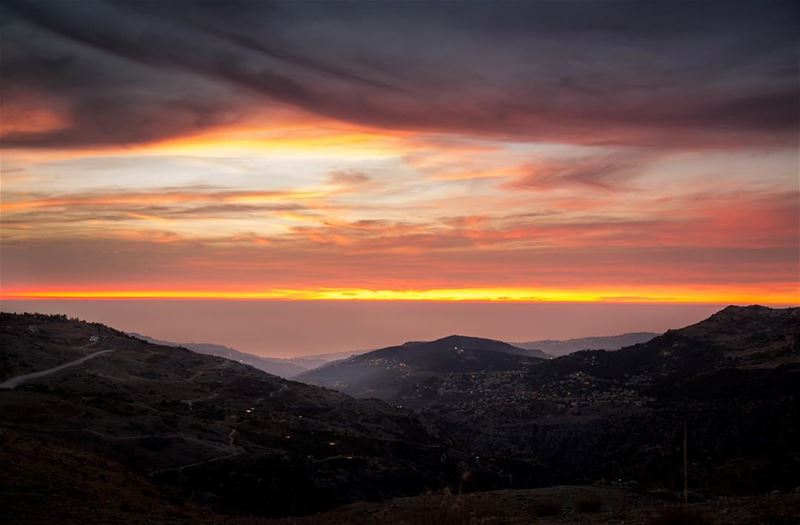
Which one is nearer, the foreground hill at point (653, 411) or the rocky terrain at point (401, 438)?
the rocky terrain at point (401, 438)

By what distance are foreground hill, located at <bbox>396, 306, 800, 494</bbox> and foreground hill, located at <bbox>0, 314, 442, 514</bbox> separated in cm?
1720

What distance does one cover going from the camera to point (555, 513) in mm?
24562

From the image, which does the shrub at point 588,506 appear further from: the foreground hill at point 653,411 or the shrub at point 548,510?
the foreground hill at point 653,411

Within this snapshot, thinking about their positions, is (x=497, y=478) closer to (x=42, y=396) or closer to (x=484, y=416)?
(x=484, y=416)

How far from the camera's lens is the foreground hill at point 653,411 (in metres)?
78.1

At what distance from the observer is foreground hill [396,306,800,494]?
7812 centimetres

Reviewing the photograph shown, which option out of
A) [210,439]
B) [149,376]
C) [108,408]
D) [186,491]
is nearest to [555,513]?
[186,491]

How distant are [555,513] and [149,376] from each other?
106040 millimetres

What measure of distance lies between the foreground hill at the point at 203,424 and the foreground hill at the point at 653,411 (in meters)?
17.2

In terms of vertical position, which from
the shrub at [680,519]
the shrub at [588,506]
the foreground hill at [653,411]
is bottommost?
the foreground hill at [653,411]

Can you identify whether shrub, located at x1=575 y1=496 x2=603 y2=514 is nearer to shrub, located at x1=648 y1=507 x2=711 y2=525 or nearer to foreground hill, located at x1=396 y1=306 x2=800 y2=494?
shrub, located at x1=648 y1=507 x2=711 y2=525

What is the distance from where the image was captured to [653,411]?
11262cm

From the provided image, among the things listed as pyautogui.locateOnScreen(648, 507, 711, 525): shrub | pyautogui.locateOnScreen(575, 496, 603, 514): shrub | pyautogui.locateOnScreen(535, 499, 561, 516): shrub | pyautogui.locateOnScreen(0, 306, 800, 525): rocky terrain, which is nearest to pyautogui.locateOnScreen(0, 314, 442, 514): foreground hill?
pyautogui.locateOnScreen(0, 306, 800, 525): rocky terrain

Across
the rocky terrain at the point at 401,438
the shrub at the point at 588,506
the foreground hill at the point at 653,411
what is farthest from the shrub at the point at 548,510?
the foreground hill at the point at 653,411
